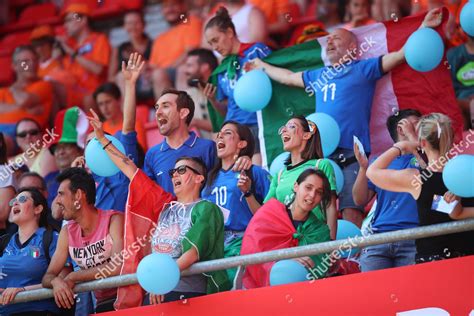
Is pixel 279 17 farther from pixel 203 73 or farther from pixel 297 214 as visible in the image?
pixel 297 214

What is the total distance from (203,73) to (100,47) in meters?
2.40

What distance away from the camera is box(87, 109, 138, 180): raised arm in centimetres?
759

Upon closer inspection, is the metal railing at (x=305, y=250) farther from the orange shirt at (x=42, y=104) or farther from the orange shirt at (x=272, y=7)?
the orange shirt at (x=272, y=7)

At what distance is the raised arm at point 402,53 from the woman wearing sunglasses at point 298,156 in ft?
3.48

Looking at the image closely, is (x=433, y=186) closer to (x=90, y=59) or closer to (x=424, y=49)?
(x=424, y=49)

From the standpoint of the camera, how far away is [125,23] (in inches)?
465

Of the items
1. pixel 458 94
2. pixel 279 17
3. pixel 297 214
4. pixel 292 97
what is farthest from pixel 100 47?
pixel 297 214

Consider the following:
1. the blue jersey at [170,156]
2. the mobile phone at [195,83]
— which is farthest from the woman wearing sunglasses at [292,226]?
the mobile phone at [195,83]

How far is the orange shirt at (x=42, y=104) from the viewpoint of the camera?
11148 mm

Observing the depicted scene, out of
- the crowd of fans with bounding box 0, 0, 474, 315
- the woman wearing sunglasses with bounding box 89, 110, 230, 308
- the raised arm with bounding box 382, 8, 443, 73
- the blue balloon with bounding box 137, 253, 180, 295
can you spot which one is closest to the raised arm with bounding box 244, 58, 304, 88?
the crowd of fans with bounding box 0, 0, 474, 315

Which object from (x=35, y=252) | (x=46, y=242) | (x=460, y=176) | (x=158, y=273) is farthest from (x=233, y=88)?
(x=460, y=176)

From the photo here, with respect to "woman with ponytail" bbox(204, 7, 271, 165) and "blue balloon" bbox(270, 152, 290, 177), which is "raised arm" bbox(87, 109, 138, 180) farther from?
"woman with ponytail" bbox(204, 7, 271, 165)

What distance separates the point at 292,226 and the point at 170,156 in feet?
4.86

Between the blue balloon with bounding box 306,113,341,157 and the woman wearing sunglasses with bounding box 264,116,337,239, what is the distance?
36 cm
